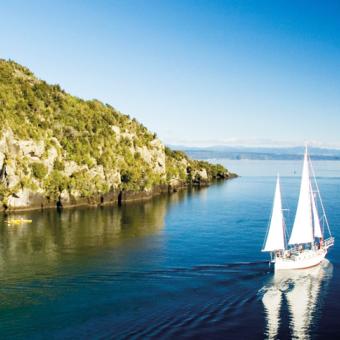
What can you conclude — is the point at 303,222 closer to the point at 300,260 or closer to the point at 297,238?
the point at 297,238

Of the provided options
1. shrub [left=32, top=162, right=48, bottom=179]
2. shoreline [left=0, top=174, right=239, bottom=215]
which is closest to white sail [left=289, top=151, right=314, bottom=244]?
shoreline [left=0, top=174, right=239, bottom=215]

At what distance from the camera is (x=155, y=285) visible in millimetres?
64750

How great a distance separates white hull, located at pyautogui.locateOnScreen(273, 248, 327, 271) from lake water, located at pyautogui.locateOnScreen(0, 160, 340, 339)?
1.63 m

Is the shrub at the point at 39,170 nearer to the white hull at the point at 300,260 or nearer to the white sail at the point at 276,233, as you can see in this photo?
the white sail at the point at 276,233

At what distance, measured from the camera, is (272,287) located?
214 feet

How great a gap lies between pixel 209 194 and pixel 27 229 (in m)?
93.7

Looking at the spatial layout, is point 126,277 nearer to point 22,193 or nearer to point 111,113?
point 22,193

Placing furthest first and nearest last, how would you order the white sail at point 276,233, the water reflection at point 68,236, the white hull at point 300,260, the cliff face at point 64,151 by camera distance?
the cliff face at point 64,151, the water reflection at point 68,236, the white sail at point 276,233, the white hull at point 300,260

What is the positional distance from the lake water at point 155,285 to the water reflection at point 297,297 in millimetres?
142

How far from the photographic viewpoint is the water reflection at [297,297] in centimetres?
5250

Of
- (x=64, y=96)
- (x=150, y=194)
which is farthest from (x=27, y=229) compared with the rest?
(x=64, y=96)

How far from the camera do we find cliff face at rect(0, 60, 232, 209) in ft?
448

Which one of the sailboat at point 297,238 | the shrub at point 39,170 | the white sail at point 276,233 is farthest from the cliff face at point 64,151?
the white sail at point 276,233

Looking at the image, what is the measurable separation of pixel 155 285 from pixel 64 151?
97769 millimetres
